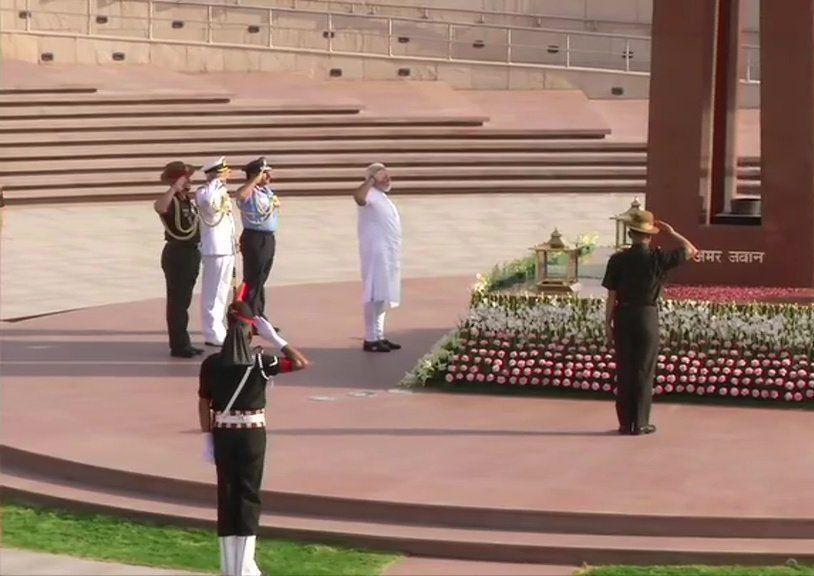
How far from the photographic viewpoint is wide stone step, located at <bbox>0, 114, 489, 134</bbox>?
3109cm

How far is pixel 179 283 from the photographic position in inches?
667

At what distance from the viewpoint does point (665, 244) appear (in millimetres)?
16719

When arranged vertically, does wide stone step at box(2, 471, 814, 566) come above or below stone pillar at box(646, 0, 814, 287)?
below

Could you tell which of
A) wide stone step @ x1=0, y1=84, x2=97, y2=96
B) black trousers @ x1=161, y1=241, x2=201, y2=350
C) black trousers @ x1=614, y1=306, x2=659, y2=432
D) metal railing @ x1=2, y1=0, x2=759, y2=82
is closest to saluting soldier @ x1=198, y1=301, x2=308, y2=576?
black trousers @ x1=614, y1=306, x2=659, y2=432

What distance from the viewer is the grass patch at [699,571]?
1091cm

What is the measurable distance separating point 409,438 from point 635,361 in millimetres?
1576

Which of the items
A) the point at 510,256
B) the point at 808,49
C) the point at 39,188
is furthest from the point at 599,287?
the point at 39,188

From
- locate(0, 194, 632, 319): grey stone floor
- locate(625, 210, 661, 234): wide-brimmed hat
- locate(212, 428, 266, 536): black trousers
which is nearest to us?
locate(212, 428, 266, 536): black trousers

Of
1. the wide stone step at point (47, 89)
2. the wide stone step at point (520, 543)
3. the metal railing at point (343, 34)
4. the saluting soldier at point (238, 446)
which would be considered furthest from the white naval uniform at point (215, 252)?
the metal railing at point (343, 34)

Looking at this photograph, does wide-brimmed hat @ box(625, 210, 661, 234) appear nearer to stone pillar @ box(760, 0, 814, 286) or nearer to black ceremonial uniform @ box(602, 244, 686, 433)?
black ceremonial uniform @ box(602, 244, 686, 433)

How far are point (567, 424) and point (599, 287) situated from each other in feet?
9.71

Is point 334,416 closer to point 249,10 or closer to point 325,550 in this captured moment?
point 325,550

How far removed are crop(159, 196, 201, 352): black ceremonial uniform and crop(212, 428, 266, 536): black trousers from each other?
6.31 m

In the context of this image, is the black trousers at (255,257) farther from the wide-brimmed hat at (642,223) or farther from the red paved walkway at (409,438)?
the wide-brimmed hat at (642,223)
